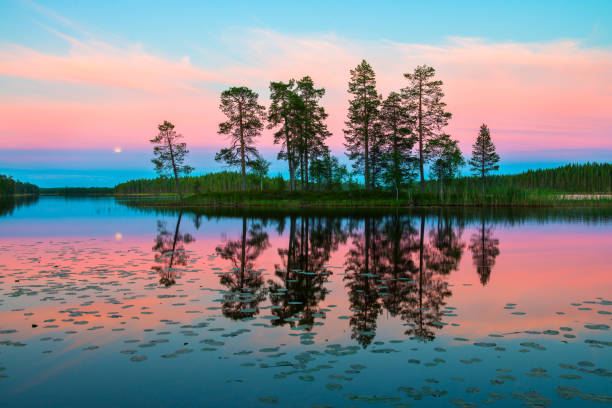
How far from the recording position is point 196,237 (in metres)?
28.2

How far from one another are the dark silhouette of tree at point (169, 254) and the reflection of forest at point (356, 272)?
38 mm

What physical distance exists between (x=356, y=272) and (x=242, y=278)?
4439mm

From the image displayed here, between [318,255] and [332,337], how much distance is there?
11.3 m

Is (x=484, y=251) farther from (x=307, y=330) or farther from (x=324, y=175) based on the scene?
(x=324, y=175)

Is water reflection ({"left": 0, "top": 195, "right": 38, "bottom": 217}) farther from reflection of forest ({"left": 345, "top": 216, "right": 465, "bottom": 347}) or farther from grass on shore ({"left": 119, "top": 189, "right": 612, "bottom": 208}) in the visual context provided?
reflection of forest ({"left": 345, "top": 216, "right": 465, "bottom": 347})

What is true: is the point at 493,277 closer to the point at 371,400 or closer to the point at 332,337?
the point at 332,337

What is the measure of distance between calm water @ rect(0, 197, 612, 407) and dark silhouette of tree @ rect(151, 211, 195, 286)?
22 centimetres

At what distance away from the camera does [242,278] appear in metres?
15.0

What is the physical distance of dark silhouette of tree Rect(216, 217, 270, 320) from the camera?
11086mm

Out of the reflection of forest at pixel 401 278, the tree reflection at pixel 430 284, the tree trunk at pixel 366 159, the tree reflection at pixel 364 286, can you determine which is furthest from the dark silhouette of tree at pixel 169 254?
the tree trunk at pixel 366 159

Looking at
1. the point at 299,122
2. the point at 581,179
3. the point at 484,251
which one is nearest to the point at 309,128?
the point at 299,122

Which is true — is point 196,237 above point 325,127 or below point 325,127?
below

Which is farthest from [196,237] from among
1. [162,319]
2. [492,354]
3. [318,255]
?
→ [492,354]

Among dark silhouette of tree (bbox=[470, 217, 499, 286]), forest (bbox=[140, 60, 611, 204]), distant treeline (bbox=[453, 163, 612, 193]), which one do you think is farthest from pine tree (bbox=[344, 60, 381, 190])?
distant treeline (bbox=[453, 163, 612, 193])
